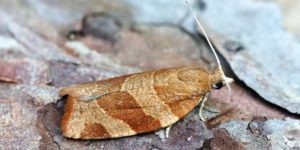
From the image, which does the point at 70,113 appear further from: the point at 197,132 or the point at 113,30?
the point at 113,30

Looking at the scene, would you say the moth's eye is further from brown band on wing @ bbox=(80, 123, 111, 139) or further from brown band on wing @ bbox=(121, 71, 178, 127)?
brown band on wing @ bbox=(80, 123, 111, 139)

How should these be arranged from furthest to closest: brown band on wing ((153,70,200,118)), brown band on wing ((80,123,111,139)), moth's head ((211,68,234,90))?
moth's head ((211,68,234,90))
brown band on wing ((153,70,200,118))
brown band on wing ((80,123,111,139))

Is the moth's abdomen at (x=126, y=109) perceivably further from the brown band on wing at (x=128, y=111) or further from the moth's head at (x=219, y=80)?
the moth's head at (x=219, y=80)

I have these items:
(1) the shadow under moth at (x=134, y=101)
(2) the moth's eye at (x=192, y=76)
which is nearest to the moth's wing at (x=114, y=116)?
(1) the shadow under moth at (x=134, y=101)

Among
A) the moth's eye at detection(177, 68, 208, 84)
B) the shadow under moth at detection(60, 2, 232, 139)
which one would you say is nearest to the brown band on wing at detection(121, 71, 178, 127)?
the shadow under moth at detection(60, 2, 232, 139)

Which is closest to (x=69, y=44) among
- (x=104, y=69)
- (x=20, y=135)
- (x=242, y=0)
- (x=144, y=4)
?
(x=104, y=69)

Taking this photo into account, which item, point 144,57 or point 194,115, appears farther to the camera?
point 144,57

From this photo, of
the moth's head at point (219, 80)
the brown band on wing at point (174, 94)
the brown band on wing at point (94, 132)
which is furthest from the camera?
the moth's head at point (219, 80)
